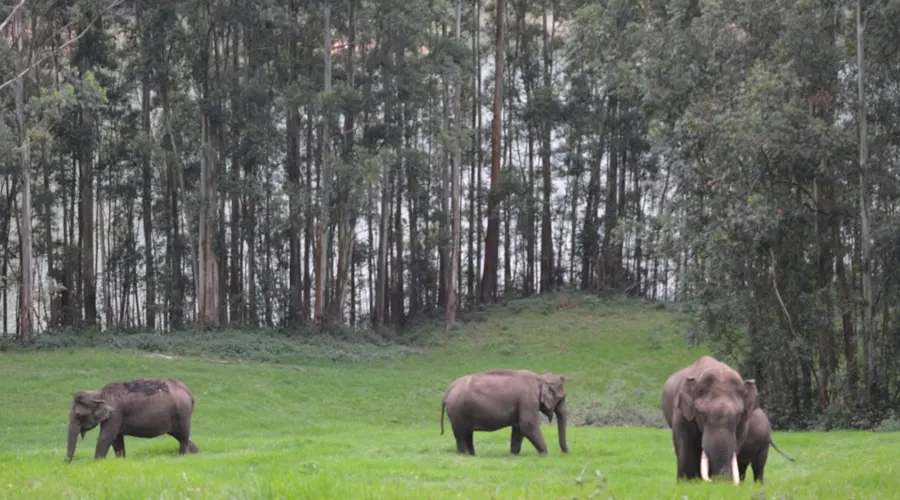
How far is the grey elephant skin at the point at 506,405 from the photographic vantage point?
18.3m

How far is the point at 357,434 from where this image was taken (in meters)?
24.4

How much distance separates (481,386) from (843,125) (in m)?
13.7

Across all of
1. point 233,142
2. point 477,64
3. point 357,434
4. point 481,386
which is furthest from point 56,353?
point 477,64

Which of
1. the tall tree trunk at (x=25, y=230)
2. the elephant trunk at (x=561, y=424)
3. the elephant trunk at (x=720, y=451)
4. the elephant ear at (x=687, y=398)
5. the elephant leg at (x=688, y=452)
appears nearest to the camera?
the elephant trunk at (x=720, y=451)

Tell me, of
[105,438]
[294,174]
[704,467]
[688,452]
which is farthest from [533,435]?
[294,174]

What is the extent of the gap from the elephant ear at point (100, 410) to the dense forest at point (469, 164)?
321 inches

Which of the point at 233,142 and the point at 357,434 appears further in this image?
the point at 233,142

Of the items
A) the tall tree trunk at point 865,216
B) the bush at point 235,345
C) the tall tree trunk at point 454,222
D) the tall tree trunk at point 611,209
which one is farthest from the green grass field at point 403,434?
the tall tree trunk at point 611,209

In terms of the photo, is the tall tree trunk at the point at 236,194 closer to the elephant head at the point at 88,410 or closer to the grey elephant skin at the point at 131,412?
the grey elephant skin at the point at 131,412

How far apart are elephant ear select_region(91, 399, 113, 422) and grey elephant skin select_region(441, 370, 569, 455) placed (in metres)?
5.56

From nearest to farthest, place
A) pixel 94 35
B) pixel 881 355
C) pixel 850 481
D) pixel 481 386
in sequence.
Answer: pixel 850 481 < pixel 481 386 < pixel 881 355 < pixel 94 35

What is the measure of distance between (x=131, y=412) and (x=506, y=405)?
6.29m

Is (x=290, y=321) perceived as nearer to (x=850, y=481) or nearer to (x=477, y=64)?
(x=477, y=64)

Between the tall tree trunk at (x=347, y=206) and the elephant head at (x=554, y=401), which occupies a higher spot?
the tall tree trunk at (x=347, y=206)
